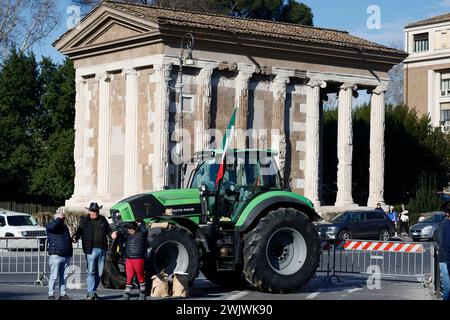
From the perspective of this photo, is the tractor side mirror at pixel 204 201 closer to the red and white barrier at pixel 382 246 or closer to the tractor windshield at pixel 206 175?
the tractor windshield at pixel 206 175

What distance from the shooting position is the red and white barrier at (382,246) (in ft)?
81.1

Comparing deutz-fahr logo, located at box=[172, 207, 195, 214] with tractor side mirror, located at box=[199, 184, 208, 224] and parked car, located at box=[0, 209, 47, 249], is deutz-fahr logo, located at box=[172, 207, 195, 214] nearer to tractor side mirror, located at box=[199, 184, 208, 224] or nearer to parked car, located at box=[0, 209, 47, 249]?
tractor side mirror, located at box=[199, 184, 208, 224]

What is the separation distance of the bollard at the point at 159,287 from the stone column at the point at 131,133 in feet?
87.0

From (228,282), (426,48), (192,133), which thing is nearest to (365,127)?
(192,133)

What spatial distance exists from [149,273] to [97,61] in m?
30.5

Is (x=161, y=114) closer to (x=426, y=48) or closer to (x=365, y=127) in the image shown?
(x=365, y=127)

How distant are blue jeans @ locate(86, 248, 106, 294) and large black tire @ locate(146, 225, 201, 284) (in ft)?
3.27

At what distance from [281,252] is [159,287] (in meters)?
2.94

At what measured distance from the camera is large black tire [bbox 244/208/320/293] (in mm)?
21188

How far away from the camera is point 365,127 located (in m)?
63.8

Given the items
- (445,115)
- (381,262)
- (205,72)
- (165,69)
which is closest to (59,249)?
(381,262)

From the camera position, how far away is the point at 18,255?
28672 mm

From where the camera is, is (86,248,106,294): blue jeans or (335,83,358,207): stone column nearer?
(86,248,106,294): blue jeans

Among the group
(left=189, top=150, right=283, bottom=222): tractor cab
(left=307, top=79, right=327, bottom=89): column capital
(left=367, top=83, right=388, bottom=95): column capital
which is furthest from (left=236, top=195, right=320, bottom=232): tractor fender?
(left=367, top=83, right=388, bottom=95): column capital
